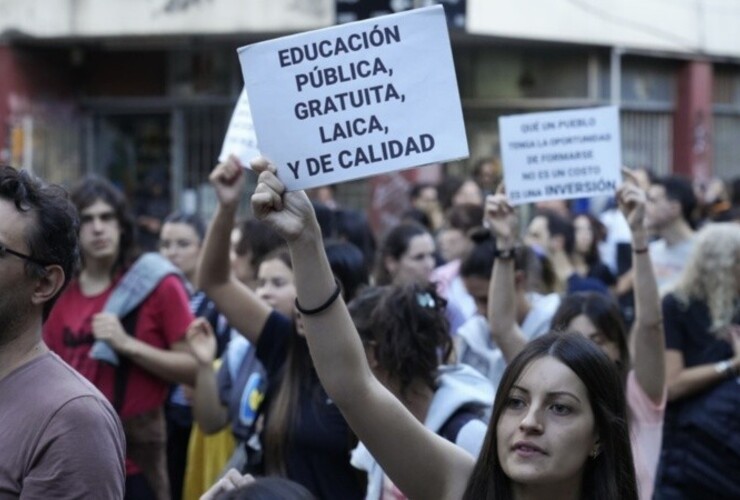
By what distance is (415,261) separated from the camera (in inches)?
315

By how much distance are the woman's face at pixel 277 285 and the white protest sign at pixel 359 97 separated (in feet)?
8.09

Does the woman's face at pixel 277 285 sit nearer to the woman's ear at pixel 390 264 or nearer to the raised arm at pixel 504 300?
the raised arm at pixel 504 300

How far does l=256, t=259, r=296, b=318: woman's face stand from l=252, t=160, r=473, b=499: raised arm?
8.41 ft

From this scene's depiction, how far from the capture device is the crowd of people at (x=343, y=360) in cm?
351

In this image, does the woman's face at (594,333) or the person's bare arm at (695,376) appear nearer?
the woman's face at (594,333)

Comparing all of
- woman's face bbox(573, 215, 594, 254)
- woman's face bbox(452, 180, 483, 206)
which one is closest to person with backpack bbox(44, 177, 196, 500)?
woman's face bbox(452, 180, 483, 206)

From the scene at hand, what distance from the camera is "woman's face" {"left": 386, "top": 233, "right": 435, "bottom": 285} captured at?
7.96 m

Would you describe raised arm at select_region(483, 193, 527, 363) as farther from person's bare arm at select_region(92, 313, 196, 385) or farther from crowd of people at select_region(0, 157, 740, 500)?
person's bare arm at select_region(92, 313, 196, 385)

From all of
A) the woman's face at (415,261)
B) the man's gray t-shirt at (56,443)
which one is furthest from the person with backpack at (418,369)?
the woman's face at (415,261)

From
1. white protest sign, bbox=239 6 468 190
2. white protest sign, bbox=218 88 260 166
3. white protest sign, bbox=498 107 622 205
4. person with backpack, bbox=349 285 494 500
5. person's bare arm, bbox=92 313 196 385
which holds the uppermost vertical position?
white protest sign, bbox=239 6 468 190

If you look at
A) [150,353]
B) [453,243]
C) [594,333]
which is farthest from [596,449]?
[453,243]

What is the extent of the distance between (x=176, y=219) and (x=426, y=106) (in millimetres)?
5395

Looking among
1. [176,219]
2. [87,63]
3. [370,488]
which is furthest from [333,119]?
[87,63]

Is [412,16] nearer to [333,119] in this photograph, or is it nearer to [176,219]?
[333,119]
